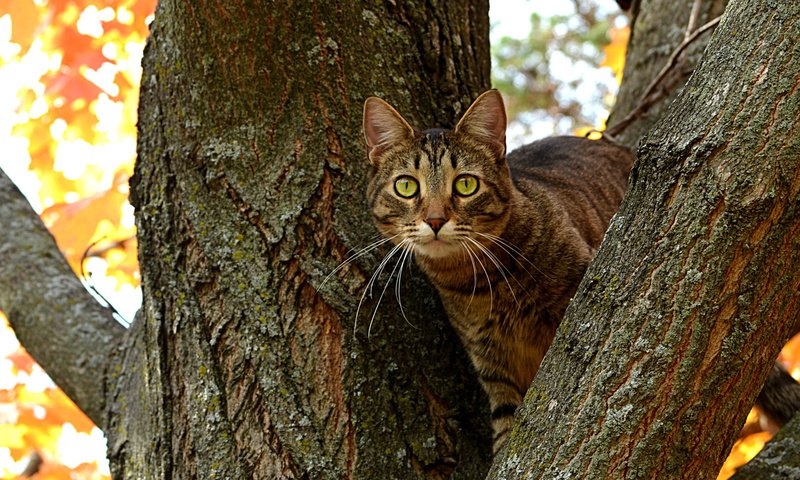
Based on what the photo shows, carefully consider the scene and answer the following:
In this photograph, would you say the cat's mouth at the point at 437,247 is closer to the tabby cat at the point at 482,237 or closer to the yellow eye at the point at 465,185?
the tabby cat at the point at 482,237

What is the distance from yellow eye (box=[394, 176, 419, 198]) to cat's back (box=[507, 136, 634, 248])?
0.42 metres

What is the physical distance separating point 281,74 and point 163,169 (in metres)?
0.46

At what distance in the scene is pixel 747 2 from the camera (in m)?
1.73

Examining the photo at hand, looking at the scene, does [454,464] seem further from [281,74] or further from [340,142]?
[281,74]

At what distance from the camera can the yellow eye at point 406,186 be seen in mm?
2676

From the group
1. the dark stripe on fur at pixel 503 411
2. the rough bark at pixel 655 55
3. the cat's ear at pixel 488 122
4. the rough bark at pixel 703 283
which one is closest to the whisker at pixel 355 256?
the cat's ear at pixel 488 122

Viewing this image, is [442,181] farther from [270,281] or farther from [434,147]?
[270,281]

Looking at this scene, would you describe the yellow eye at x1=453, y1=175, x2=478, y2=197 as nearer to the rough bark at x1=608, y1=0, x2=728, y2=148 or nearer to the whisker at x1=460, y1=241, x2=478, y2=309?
the whisker at x1=460, y1=241, x2=478, y2=309

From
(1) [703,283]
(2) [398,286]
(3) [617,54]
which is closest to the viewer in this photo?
(1) [703,283]

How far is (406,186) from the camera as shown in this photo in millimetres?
2695

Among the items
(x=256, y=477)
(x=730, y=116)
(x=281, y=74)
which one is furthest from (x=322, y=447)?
(x=730, y=116)

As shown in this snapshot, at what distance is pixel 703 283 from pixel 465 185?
1.20m

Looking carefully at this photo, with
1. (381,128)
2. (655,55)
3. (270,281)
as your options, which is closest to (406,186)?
(381,128)

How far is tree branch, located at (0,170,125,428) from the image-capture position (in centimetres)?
275
